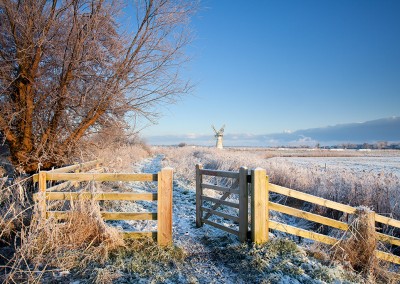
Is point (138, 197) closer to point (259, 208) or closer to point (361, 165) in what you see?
point (259, 208)

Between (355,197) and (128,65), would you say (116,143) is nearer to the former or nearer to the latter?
(128,65)

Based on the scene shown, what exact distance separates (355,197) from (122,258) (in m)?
7.96

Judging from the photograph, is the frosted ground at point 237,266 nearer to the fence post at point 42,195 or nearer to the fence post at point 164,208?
the fence post at point 164,208

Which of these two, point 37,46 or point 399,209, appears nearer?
point 37,46

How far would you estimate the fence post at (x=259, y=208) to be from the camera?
224 inches

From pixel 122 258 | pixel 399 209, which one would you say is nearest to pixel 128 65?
pixel 122 258

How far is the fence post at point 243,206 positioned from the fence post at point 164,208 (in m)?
1.42

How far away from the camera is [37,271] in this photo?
426 cm

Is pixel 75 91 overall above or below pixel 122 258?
above

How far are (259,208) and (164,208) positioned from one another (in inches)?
70.9

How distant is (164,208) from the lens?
567cm

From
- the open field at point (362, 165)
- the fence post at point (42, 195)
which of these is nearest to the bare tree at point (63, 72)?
the fence post at point (42, 195)

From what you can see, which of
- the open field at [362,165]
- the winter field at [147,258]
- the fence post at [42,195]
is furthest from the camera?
the open field at [362,165]

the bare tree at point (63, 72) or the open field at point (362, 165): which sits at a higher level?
the bare tree at point (63, 72)
